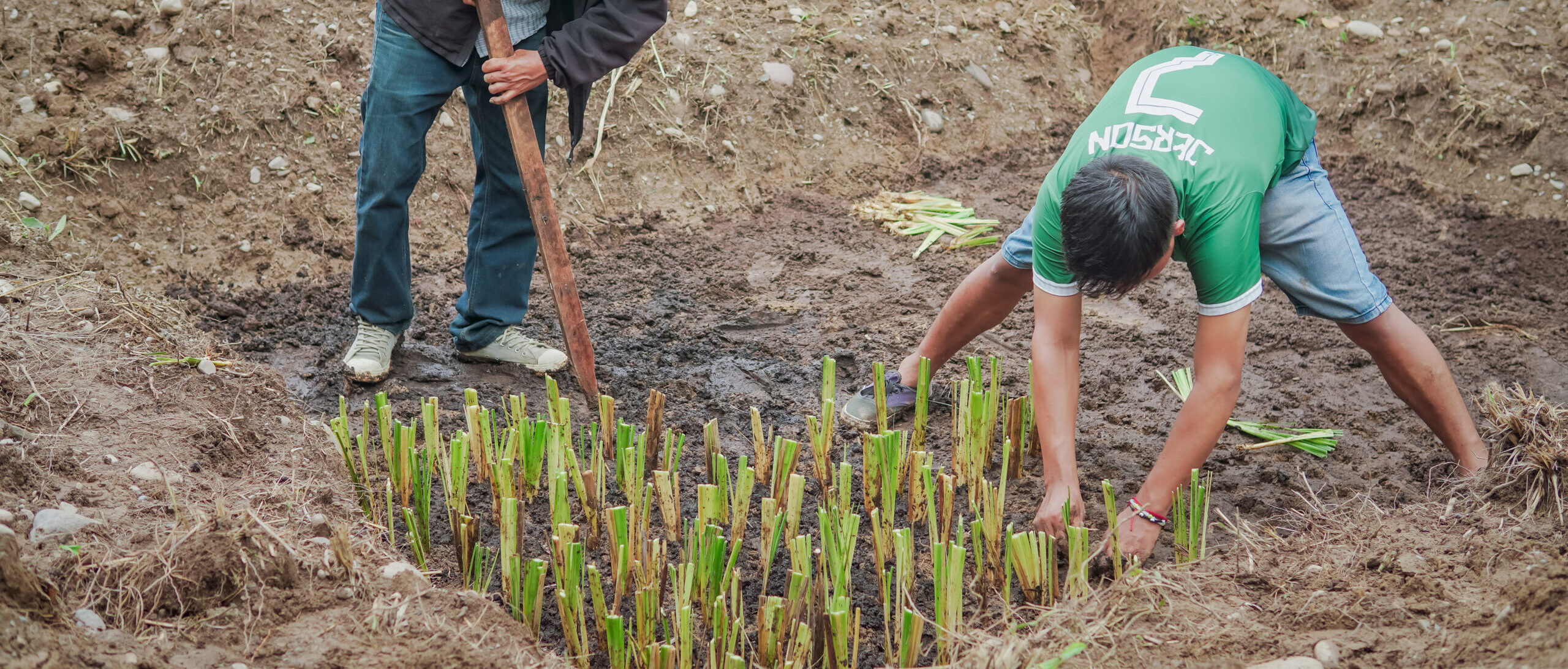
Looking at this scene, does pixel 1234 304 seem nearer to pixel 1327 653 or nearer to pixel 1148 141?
pixel 1148 141

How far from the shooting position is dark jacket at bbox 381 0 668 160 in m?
2.80

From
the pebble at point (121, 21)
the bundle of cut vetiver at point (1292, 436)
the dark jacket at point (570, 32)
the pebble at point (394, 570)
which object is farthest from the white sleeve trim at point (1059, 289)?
the pebble at point (121, 21)

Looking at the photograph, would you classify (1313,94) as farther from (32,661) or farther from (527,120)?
(32,661)

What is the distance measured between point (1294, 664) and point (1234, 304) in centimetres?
71

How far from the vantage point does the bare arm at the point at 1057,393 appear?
7.52ft

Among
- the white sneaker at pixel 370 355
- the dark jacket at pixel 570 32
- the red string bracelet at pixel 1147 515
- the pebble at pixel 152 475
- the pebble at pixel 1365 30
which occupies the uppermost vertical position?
the dark jacket at pixel 570 32

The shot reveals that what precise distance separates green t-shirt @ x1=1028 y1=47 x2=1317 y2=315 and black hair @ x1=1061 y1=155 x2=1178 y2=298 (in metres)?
0.11

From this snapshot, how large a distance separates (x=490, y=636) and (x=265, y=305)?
231cm

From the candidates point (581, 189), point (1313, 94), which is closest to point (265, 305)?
point (581, 189)

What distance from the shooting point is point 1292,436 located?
120 inches

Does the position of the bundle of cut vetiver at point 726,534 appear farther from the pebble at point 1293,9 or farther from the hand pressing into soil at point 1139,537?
the pebble at point 1293,9

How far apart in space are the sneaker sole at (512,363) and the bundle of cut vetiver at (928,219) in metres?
1.78

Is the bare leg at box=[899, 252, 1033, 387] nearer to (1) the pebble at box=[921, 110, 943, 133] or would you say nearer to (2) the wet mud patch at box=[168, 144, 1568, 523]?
(2) the wet mud patch at box=[168, 144, 1568, 523]

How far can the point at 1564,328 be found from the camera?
3725 millimetres
